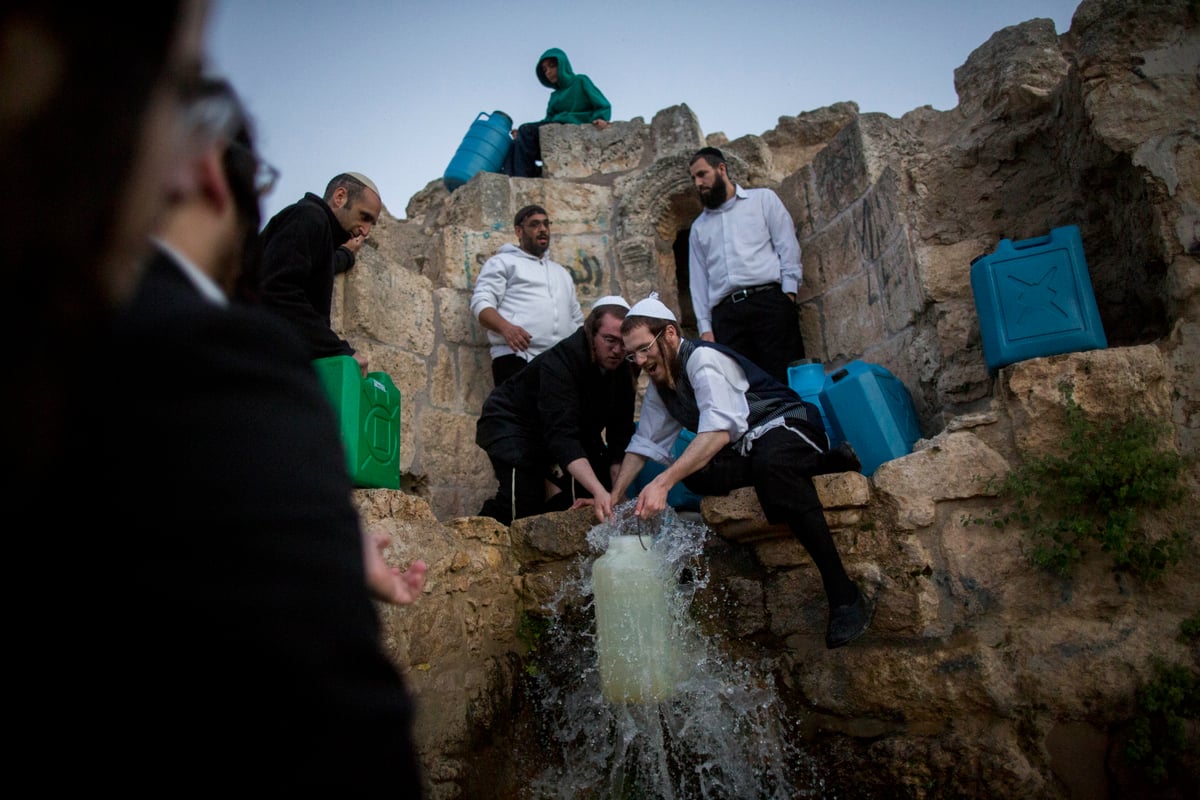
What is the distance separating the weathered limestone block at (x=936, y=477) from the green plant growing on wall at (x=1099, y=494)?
0.09m

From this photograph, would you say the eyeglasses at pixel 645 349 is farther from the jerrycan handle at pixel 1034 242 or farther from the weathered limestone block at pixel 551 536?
the jerrycan handle at pixel 1034 242

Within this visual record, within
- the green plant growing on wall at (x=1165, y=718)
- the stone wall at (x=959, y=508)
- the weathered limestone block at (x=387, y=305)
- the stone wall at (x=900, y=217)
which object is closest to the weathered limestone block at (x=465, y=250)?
the stone wall at (x=900, y=217)

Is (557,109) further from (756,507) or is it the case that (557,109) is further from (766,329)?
(756,507)

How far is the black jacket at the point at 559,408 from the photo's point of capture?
141 inches

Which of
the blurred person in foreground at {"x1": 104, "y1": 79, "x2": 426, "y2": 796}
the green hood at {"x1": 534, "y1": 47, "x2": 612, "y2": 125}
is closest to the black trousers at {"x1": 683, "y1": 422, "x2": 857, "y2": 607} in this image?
the blurred person in foreground at {"x1": 104, "y1": 79, "x2": 426, "y2": 796}

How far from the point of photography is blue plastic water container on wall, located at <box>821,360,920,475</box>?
331 cm

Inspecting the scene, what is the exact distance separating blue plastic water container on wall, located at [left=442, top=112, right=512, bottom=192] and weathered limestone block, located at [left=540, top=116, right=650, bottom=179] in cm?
41

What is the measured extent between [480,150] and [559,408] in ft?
10.2

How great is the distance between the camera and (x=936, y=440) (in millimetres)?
2928

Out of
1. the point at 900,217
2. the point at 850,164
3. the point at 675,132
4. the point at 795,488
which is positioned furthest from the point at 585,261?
the point at 795,488

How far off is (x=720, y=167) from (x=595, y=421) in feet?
5.93

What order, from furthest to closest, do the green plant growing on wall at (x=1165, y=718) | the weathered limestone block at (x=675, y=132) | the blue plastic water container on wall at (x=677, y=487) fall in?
the weathered limestone block at (x=675, y=132) < the blue plastic water container on wall at (x=677, y=487) < the green plant growing on wall at (x=1165, y=718)

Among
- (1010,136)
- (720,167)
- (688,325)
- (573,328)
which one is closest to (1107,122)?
(1010,136)

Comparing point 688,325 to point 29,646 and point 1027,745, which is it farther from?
point 29,646
